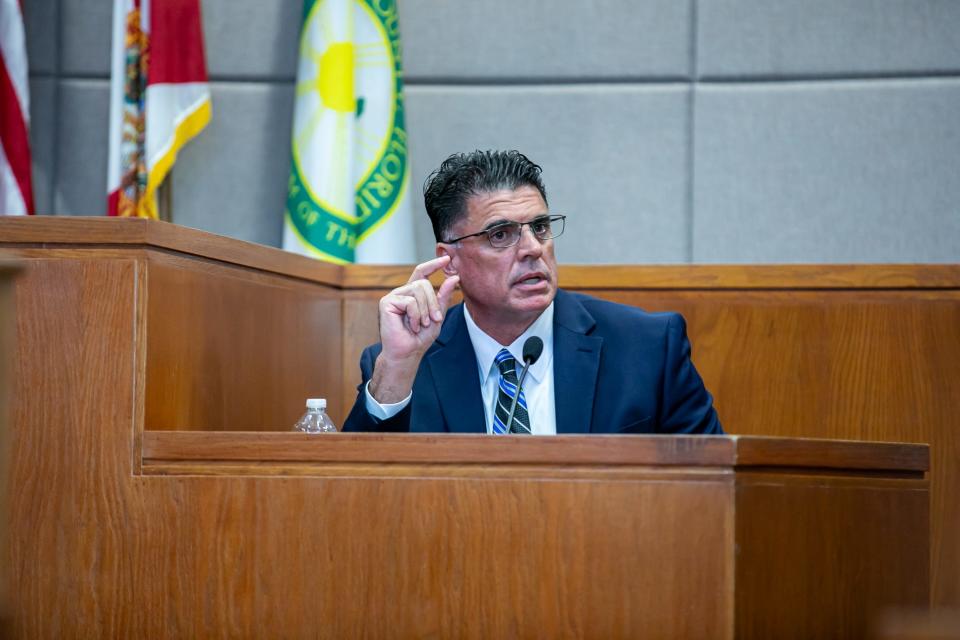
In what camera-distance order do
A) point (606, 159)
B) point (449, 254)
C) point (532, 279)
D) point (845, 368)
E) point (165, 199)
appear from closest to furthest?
point (532, 279) → point (449, 254) → point (845, 368) → point (165, 199) → point (606, 159)

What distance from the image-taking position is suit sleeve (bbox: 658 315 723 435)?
7.19ft

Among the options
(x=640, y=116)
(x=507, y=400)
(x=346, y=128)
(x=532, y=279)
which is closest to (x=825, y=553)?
(x=507, y=400)

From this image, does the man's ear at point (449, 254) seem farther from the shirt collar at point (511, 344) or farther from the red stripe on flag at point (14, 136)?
the red stripe on flag at point (14, 136)

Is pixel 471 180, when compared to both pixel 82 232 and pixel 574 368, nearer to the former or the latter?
Result: pixel 574 368

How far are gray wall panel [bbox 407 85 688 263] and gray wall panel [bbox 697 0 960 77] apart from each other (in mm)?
186

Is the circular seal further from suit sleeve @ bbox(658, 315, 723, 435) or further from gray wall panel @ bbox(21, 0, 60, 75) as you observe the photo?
suit sleeve @ bbox(658, 315, 723, 435)

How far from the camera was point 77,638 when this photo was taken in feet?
5.68

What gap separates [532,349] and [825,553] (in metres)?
0.56

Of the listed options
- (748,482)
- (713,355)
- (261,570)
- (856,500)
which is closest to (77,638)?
(261,570)

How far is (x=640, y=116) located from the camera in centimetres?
351

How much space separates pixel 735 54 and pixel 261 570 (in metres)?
2.37

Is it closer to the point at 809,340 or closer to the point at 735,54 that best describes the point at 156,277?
the point at 809,340

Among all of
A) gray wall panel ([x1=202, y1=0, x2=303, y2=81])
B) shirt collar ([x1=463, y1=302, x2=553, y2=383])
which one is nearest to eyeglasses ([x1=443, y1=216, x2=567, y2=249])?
shirt collar ([x1=463, y1=302, x2=553, y2=383])

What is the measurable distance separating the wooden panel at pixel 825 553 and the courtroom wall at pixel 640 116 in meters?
1.76
